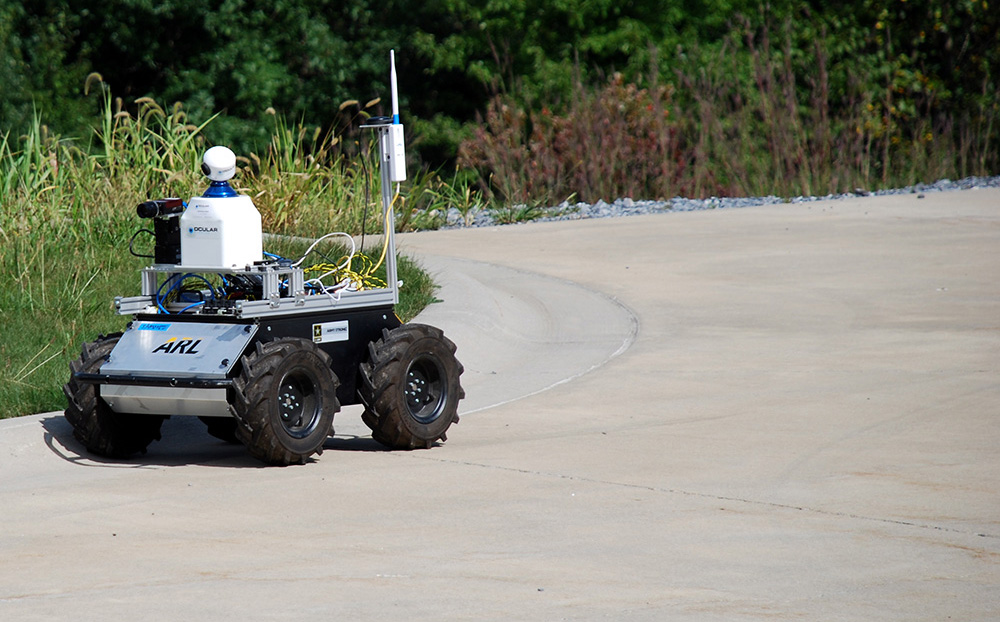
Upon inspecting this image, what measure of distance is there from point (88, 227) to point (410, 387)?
17.8ft

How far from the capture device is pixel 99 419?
21.1 ft

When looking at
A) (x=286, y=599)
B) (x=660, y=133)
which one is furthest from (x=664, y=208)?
(x=286, y=599)

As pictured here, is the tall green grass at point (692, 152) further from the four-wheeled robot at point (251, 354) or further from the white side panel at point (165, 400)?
the white side panel at point (165, 400)

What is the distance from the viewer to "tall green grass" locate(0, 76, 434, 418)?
836 centimetres

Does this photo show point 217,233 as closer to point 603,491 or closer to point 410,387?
point 410,387

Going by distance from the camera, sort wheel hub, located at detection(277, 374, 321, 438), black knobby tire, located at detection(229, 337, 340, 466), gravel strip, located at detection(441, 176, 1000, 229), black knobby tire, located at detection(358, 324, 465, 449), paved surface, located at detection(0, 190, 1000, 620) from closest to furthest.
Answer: paved surface, located at detection(0, 190, 1000, 620)
black knobby tire, located at detection(229, 337, 340, 466)
wheel hub, located at detection(277, 374, 321, 438)
black knobby tire, located at detection(358, 324, 465, 449)
gravel strip, located at detection(441, 176, 1000, 229)

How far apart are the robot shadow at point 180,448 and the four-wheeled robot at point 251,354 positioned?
105mm

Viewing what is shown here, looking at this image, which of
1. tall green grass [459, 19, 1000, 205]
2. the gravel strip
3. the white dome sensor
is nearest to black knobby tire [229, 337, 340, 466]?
the white dome sensor

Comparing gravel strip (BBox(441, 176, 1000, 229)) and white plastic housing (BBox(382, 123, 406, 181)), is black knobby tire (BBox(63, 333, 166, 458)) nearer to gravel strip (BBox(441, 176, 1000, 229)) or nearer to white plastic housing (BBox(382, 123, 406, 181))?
white plastic housing (BBox(382, 123, 406, 181))

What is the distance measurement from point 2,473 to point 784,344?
5.03 metres

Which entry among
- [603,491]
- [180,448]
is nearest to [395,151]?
[180,448]

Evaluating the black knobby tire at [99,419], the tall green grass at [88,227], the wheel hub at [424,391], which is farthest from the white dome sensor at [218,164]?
the tall green grass at [88,227]

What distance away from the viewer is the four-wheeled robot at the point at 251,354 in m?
6.14

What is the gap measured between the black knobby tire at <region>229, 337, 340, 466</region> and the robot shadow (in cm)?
25
